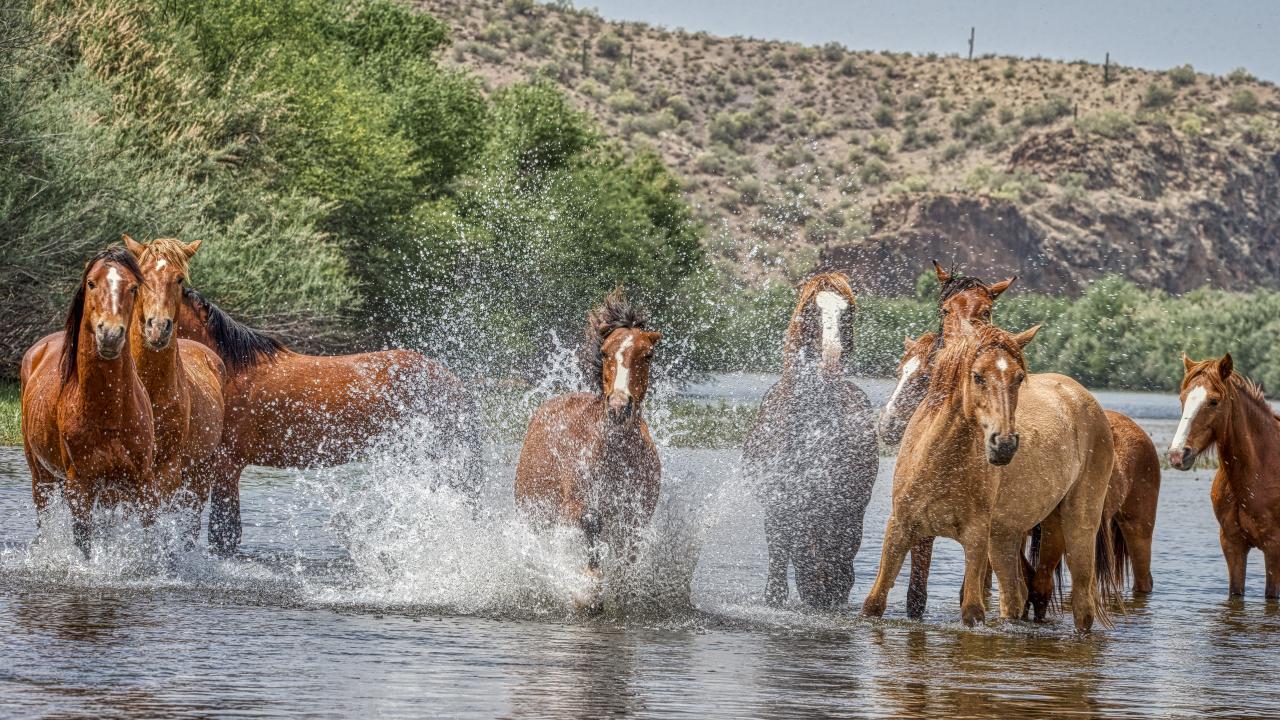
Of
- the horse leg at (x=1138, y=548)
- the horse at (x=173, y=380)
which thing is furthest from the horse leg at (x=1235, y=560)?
the horse at (x=173, y=380)

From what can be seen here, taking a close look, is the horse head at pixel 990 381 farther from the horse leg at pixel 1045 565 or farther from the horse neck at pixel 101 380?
the horse neck at pixel 101 380

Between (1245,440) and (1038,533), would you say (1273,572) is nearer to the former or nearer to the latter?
(1245,440)

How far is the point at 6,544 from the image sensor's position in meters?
10.8

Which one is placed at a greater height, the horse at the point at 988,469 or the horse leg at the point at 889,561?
the horse at the point at 988,469

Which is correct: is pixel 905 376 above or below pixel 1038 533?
above

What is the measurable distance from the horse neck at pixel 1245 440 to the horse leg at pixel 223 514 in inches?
266

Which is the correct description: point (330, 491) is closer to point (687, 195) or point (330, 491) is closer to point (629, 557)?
point (629, 557)

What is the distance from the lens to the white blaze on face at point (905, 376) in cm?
934

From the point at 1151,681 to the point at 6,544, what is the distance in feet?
23.2

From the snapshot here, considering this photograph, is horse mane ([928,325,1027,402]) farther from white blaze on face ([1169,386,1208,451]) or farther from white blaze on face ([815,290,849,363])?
white blaze on face ([1169,386,1208,451])

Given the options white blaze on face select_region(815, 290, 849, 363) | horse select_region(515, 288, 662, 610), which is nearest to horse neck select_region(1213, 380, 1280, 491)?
white blaze on face select_region(815, 290, 849, 363)

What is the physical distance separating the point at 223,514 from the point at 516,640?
4041 mm

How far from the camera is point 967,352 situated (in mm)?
8234

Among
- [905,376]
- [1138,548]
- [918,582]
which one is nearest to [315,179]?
[1138,548]
